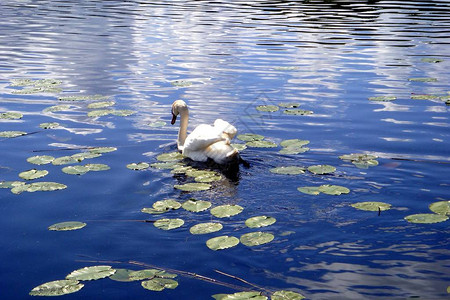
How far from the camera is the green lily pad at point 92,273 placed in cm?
591

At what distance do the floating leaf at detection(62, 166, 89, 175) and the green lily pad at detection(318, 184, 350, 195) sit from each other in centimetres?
319

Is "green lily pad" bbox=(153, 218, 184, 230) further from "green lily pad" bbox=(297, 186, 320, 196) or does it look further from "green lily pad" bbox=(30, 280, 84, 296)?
"green lily pad" bbox=(297, 186, 320, 196)

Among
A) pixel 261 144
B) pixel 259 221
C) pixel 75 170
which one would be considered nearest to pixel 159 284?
pixel 259 221

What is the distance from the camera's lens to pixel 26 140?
34.4 feet

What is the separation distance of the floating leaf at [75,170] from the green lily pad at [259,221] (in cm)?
285

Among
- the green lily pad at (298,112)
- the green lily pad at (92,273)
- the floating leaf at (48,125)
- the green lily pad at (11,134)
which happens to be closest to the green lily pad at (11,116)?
the floating leaf at (48,125)

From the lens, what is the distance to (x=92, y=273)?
5.98 metres

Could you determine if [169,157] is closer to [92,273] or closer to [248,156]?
[248,156]

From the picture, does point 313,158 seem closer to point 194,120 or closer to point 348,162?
point 348,162

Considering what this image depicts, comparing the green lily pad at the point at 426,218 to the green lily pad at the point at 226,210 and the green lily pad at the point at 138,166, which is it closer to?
the green lily pad at the point at 226,210

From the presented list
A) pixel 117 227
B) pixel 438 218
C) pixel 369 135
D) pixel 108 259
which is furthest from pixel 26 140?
pixel 438 218

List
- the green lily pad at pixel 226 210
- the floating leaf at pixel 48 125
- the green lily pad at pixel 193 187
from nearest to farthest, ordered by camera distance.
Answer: the green lily pad at pixel 226 210, the green lily pad at pixel 193 187, the floating leaf at pixel 48 125

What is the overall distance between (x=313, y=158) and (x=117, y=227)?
3410 mm

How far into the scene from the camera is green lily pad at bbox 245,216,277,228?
697cm
